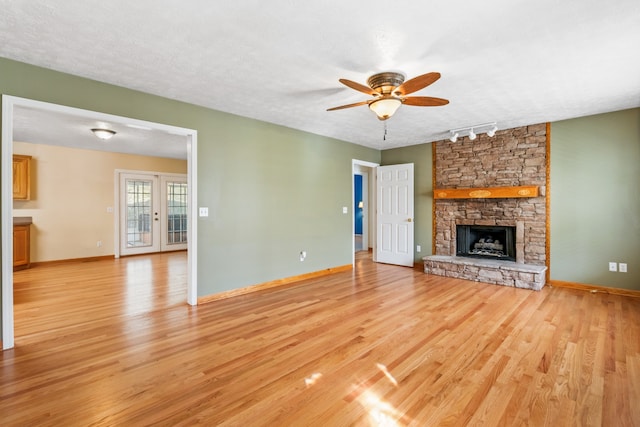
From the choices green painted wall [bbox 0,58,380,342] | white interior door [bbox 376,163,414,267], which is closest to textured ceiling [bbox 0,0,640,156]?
green painted wall [bbox 0,58,380,342]

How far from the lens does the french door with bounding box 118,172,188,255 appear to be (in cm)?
737

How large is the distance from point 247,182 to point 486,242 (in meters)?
4.31

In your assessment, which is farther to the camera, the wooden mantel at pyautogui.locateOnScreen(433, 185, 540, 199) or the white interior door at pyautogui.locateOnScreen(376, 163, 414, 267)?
the white interior door at pyautogui.locateOnScreen(376, 163, 414, 267)

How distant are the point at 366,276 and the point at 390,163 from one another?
2.65 meters

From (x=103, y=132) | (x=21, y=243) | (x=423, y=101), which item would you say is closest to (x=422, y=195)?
(x=423, y=101)

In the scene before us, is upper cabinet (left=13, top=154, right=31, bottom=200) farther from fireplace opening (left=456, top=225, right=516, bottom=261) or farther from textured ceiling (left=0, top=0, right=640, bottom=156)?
fireplace opening (left=456, top=225, right=516, bottom=261)

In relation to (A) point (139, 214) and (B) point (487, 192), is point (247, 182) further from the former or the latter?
(A) point (139, 214)

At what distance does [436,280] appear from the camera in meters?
4.97

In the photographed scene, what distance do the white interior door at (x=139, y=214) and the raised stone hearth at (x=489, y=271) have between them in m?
6.80

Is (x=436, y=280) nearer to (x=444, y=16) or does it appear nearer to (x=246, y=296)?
(x=246, y=296)

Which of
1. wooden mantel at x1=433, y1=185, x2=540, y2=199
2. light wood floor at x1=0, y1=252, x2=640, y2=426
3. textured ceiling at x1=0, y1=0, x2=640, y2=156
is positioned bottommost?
light wood floor at x1=0, y1=252, x2=640, y2=426

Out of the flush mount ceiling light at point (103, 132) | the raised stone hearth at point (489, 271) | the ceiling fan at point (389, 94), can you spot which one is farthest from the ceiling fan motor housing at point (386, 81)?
the flush mount ceiling light at point (103, 132)

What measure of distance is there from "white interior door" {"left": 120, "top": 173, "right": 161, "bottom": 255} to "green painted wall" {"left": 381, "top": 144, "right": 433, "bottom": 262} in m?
6.52

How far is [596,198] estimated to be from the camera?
4309 millimetres
